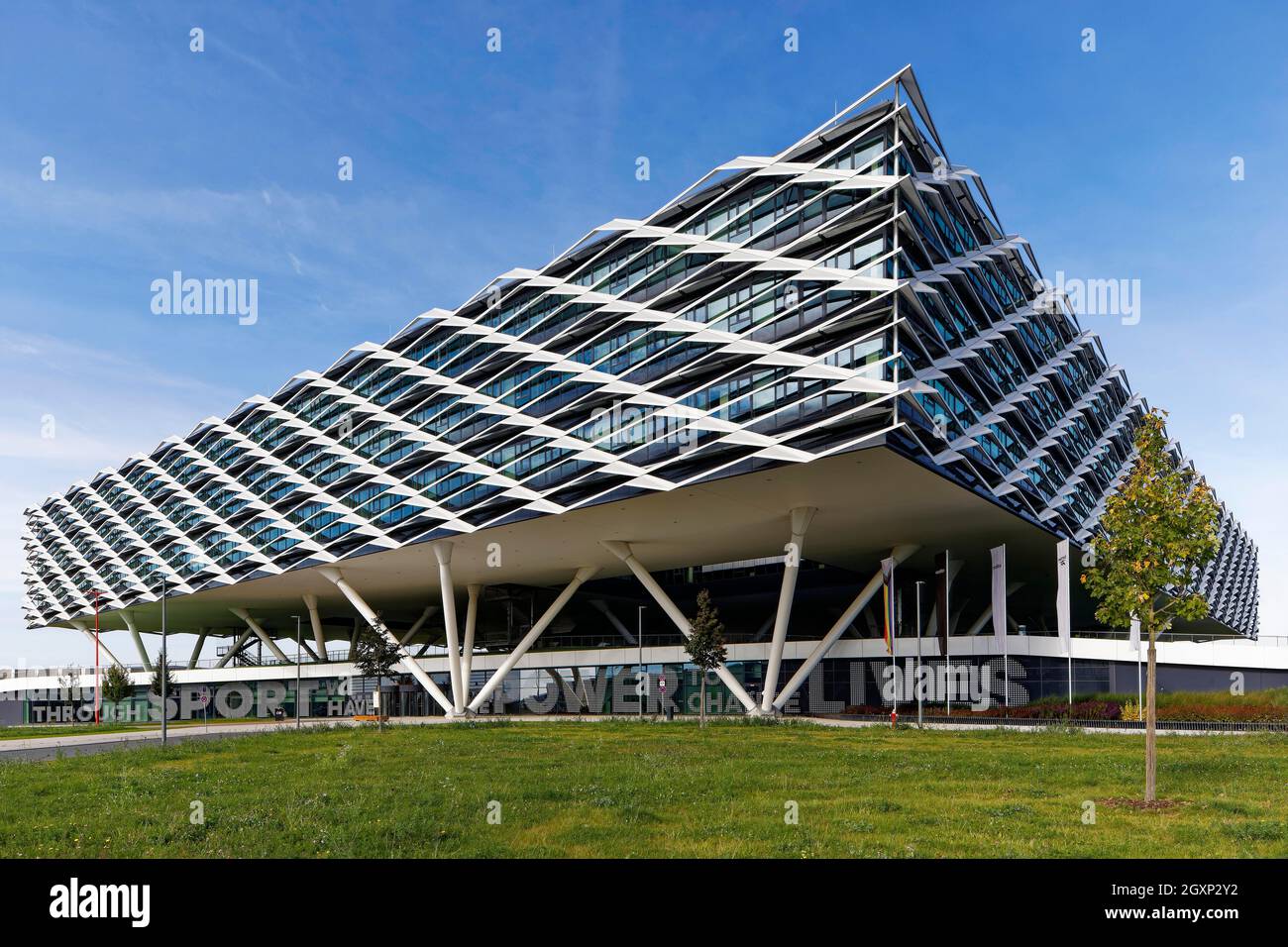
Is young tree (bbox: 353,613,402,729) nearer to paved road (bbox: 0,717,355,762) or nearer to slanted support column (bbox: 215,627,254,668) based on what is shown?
paved road (bbox: 0,717,355,762)

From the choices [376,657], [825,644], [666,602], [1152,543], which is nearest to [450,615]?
[376,657]

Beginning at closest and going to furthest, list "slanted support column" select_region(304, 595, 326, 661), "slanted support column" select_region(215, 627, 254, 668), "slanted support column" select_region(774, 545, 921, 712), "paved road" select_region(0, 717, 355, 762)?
"paved road" select_region(0, 717, 355, 762) < "slanted support column" select_region(774, 545, 921, 712) < "slanted support column" select_region(304, 595, 326, 661) < "slanted support column" select_region(215, 627, 254, 668)

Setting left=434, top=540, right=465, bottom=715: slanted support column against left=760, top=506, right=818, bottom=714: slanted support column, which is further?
left=434, top=540, right=465, bottom=715: slanted support column

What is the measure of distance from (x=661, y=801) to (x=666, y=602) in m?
35.3

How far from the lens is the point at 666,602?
50.6 metres

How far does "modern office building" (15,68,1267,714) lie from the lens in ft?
131

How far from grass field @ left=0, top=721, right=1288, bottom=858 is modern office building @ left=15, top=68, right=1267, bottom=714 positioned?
16.8 meters

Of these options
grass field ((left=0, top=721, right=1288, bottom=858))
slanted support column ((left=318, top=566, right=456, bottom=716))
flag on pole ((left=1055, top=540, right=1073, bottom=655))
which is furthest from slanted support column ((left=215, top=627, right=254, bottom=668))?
flag on pole ((left=1055, top=540, right=1073, bottom=655))

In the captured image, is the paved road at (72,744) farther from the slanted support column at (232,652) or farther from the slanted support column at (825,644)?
the slanted support column at (232,652)

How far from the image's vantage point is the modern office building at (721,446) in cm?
3984

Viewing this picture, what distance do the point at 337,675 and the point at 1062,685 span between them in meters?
54.6

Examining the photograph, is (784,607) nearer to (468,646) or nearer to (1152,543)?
(468,646)
